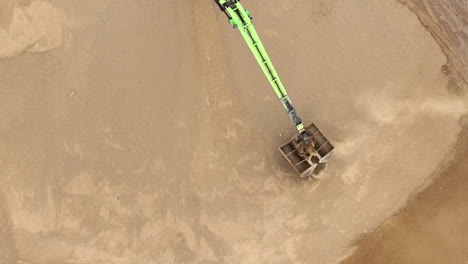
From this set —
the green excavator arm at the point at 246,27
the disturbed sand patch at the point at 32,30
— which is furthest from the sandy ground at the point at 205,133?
the green excavator arm at the point at 246,27

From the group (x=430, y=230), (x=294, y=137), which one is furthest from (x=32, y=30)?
(x=430, y=230)

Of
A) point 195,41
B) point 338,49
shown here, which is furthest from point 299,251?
point 195,41

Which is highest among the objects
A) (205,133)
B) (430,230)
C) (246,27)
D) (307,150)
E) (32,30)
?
(32,30)

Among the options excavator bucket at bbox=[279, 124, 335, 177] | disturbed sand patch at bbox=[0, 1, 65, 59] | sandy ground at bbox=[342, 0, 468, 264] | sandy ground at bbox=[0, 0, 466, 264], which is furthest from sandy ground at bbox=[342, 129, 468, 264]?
disturbed sand patch at bbox=[0, 1, 65, 59]

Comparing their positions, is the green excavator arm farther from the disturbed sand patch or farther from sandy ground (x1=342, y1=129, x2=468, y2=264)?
sandy ground (x1=342, y1=129, x2=468, y2=264)

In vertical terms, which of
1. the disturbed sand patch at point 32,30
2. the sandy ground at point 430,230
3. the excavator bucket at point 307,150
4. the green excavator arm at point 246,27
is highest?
the disturbed sand patch at point 32,30

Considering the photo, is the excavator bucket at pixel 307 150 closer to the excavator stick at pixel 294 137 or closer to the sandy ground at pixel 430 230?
the excavator stick at pixel 294 137

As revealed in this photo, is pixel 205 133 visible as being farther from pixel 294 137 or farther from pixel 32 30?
pixel 32 30
